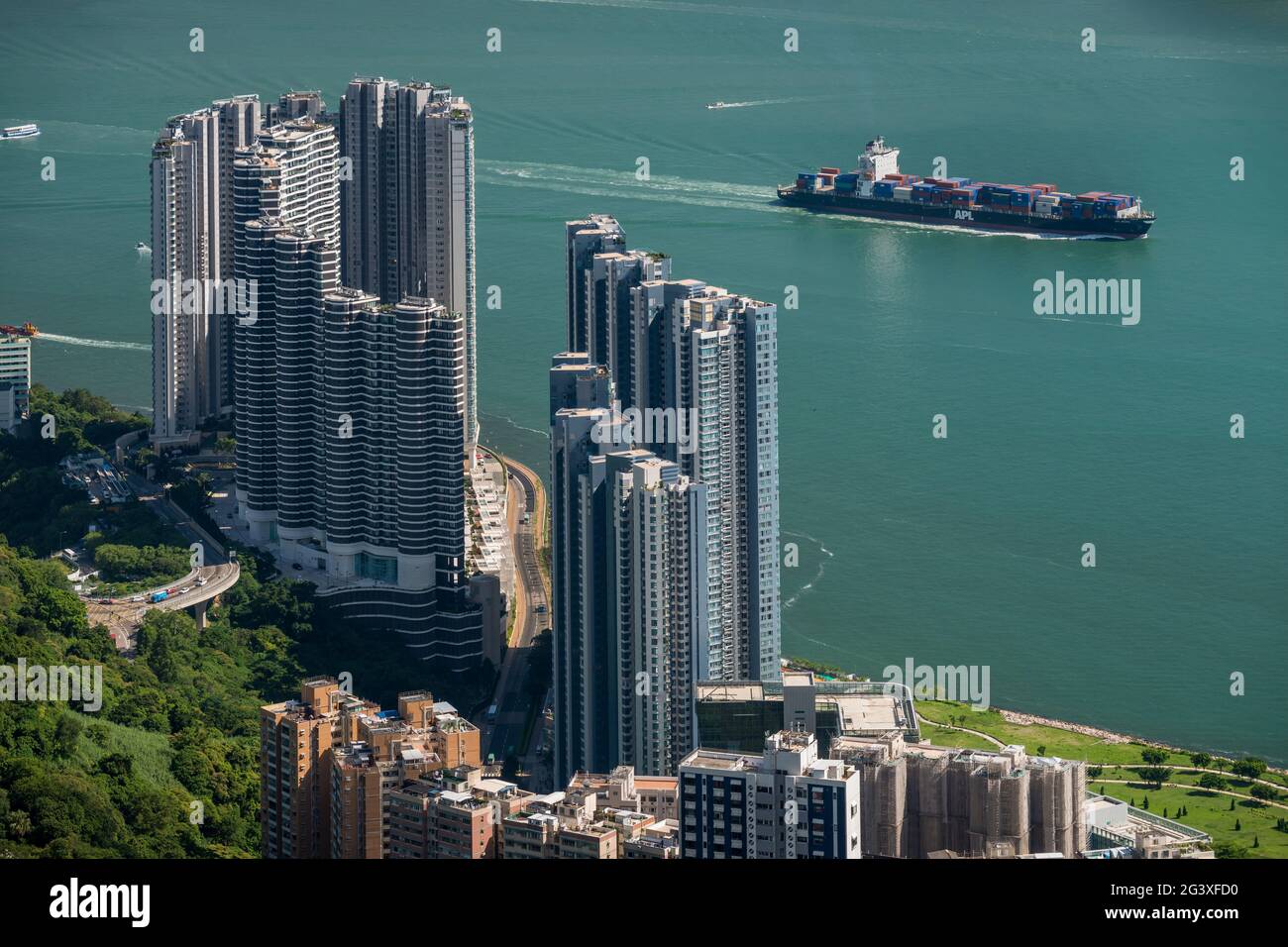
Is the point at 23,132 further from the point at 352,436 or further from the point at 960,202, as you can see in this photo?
the point at 352,436

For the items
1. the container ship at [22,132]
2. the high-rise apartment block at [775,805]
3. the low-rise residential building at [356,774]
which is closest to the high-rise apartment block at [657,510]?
the low-rise residential building at [356,774]

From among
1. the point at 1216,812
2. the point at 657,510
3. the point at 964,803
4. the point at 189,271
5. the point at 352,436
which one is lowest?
the point at 1216,812

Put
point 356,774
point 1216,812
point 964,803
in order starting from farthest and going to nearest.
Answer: point 1216,812, point 964,803, point 356,774

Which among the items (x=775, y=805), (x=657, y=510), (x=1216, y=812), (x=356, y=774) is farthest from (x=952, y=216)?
(x=775, y=805)

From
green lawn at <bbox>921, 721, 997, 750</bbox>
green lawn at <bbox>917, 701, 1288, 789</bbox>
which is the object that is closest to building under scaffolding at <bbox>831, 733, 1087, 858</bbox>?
green lawn at <bbox>917, 701, 1288, 789</bbox>

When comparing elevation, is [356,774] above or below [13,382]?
below

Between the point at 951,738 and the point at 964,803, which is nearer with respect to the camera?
the point at 964,803

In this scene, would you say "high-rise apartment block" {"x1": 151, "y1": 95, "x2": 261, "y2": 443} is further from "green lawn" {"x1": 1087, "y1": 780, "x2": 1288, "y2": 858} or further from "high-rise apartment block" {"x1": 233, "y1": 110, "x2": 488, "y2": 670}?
"green lawn" {"x1": 1087, "y1": 780, "x2": 1288, "y2": 858}
